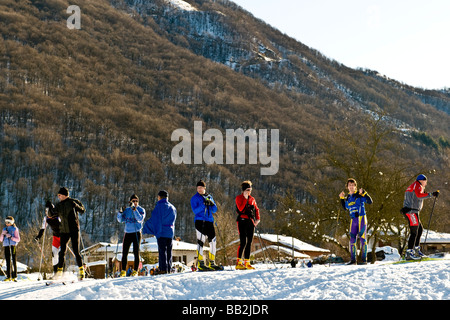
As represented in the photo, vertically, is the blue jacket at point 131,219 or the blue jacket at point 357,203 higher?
the blue jacket at point 357,203

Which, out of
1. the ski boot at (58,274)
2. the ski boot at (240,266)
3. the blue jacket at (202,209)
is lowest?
the ski boot at (58,274)

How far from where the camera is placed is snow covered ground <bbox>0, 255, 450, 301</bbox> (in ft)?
25.5

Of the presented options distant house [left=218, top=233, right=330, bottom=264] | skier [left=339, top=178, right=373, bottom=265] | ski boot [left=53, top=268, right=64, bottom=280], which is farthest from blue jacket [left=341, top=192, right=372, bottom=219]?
distant house [left=218, top=233, right=330, bottom=264]

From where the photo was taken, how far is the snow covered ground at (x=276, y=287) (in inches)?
306

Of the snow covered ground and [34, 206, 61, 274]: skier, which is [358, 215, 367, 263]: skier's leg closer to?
the snow covered ground

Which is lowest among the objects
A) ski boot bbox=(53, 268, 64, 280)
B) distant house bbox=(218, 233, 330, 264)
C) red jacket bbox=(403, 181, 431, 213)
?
distant house bbox=(218, 233, 330, 264)

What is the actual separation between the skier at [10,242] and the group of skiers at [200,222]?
2232 mm

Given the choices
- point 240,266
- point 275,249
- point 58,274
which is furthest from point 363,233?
point 275,249

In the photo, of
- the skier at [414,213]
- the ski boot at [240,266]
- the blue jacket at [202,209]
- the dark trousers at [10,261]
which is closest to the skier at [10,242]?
the dark trousers at [10,261]

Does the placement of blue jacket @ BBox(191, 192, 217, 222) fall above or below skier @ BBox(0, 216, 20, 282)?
above

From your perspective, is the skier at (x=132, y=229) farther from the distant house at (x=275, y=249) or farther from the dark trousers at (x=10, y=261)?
the distant house at (x=275, y=249)

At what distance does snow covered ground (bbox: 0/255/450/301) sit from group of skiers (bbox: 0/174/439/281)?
1.58m
